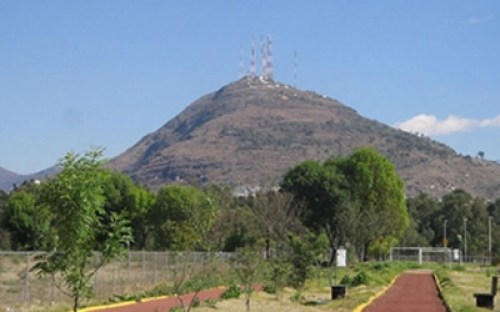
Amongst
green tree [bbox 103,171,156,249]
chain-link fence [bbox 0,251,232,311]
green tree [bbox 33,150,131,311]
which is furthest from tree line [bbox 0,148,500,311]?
green tree [bbox 33,150,131,311]

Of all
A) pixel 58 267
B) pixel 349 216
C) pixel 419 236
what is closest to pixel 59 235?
pixel 58 267

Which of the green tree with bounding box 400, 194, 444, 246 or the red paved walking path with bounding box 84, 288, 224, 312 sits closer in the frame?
the red paved walking path with bounding box 84, 288, 224, 312

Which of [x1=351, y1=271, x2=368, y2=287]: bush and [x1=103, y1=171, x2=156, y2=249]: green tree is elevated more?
[x1=103, y1=171, x2=156, y2=249]: green tree

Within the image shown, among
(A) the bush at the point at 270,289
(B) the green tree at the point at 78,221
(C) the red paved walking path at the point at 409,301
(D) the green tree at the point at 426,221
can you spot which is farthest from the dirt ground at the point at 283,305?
(D) the green tree at the point at 426,221

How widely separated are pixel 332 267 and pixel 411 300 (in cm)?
2580

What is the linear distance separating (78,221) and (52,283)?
14679 mm

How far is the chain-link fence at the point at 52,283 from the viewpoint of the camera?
30022mm

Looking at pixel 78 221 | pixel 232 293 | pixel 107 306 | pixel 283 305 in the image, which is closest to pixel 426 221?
pixel 232 293

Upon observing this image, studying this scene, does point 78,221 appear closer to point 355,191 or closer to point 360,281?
point 360,281

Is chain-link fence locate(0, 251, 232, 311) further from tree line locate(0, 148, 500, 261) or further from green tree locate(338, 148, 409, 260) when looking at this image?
green tree locate(338, 148, 409, 260)

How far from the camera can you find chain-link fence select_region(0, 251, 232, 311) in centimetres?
3002

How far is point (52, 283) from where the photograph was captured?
99.5 feet

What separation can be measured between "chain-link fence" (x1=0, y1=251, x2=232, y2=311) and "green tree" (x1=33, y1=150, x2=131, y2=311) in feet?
26.9

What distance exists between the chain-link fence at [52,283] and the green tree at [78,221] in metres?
8.21
